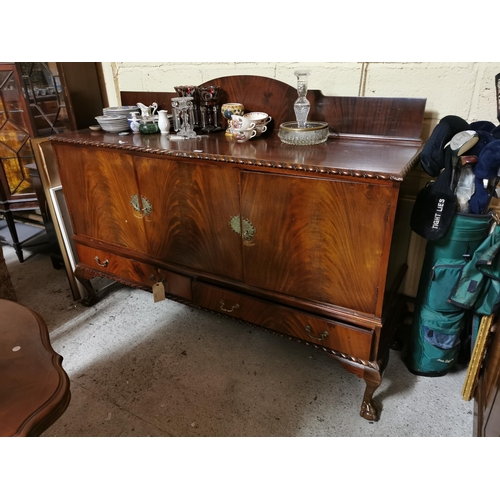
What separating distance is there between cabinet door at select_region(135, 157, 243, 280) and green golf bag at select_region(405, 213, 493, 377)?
2.52 feet

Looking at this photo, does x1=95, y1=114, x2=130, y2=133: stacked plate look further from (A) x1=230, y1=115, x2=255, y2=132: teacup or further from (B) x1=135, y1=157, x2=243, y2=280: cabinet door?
(A) x1=230, y1=115, x2=255, y2=132: teacup

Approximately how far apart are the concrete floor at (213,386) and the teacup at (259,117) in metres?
1.06

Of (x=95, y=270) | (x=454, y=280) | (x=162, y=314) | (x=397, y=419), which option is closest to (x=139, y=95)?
(x=95, y=270)

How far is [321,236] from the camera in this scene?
1359 millimetres

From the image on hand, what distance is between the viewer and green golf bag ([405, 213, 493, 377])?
4.69 feet

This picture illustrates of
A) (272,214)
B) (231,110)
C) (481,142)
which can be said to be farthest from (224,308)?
(481,142)

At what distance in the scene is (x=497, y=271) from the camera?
1430 mm

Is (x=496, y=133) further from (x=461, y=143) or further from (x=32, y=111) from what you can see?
(x=32, y=111)

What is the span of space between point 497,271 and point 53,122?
100 inches

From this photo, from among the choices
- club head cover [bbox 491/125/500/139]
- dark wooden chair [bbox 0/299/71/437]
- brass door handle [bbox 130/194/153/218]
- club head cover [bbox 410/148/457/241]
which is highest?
club head cover [bbox 491/125/500/139]

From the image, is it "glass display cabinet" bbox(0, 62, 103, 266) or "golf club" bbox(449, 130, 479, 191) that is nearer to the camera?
"golf club" bbox(449, 130, 479, 191)

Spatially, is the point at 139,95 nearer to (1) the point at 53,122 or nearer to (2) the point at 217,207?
(1) the point at 53,122

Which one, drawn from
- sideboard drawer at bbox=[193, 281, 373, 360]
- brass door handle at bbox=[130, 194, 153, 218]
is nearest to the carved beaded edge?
brass door handle at bbox=[130, 194, 153, 218]
